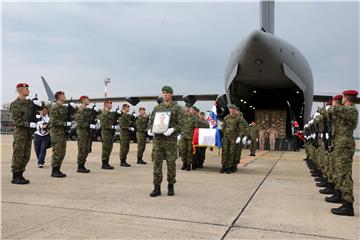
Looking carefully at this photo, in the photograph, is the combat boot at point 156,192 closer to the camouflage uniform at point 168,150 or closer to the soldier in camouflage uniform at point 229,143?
the camouflage uniform at point 168,150

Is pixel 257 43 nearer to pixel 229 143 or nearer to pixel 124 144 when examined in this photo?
pixel 229 143

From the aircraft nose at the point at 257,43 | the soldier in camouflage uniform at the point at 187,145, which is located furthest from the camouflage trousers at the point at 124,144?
the aircraft nose at the point at 257,43

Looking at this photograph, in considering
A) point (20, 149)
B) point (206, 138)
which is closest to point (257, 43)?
point (206, 138)

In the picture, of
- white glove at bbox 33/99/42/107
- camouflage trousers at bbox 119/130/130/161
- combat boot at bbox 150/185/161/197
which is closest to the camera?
combat boot at bbox 150/185/161/197

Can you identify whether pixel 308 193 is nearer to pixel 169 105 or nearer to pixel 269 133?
pixel 169 105

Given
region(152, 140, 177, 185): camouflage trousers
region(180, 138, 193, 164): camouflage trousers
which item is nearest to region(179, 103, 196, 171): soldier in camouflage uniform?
region(180, 138, 193, 164): camouflage trousers

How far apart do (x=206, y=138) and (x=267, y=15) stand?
1049cm

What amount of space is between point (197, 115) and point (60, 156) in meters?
3.73

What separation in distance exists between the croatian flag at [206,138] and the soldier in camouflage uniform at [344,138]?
4.16m

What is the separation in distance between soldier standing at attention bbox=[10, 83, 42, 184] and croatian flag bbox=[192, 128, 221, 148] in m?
4.01

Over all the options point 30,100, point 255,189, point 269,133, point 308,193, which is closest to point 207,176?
point 255,189

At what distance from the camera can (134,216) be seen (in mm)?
3787

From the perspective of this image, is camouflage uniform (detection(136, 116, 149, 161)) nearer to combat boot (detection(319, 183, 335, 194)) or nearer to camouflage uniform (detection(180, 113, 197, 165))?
camouflage uniform (detection(180, 113, 197, 165))

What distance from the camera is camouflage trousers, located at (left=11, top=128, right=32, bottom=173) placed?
5.81 metres
